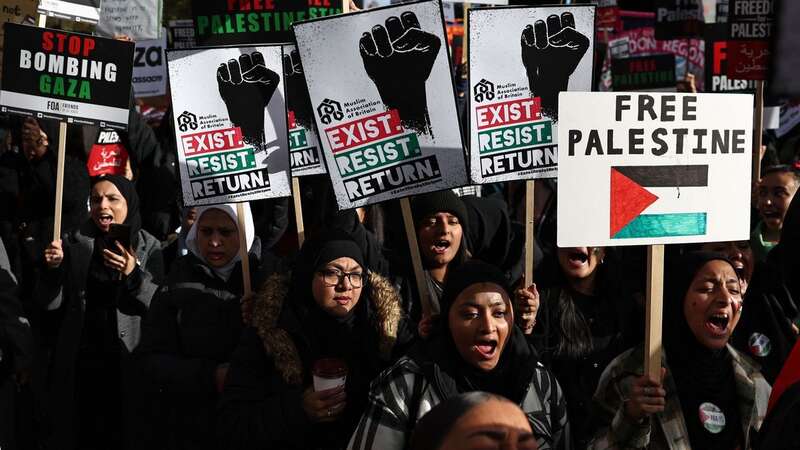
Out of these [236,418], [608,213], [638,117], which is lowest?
[236,418]

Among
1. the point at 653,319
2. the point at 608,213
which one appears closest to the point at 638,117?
the point at 608,213

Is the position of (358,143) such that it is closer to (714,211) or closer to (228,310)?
(228,310)

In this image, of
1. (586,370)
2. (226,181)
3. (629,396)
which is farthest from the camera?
(226,181)

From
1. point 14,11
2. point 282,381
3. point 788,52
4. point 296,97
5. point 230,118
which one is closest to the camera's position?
point 788,52

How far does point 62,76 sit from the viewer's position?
7293 millimetres

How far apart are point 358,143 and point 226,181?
36.9 inches

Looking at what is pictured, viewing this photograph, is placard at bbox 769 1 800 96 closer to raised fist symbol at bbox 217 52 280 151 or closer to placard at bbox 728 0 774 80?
raised fist symbol at bbox 217 52 280 151

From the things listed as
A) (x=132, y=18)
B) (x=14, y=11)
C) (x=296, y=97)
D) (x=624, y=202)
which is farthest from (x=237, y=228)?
(x=132, y=18)

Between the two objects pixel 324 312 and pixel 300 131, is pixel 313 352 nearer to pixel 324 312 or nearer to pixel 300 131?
pixel 324 312

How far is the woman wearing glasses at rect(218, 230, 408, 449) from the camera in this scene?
4320 millimetres

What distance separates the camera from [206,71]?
19.6 feet

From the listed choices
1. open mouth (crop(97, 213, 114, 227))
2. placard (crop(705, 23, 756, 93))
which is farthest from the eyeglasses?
placard (crop(705, 23, 756, 93))

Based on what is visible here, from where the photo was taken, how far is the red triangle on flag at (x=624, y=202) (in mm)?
4188

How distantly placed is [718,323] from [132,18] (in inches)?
396
